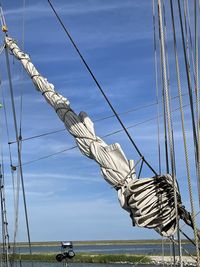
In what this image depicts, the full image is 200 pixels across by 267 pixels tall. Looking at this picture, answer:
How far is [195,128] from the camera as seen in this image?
7.92 meters

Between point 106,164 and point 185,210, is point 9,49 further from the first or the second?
point 185,210

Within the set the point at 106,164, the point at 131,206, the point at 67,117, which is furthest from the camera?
the point at 67,117

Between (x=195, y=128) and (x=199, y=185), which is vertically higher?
(x=195, y=128)

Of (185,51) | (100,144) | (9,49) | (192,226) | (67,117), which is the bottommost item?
(192,226)

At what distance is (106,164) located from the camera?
806 centimetres

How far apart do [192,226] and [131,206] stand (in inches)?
36.4

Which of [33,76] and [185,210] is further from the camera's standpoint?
A: [33,76]

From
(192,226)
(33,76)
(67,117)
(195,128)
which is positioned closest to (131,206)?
(192,226)

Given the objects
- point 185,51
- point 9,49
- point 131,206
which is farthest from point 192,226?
point 9,49

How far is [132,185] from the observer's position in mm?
7578

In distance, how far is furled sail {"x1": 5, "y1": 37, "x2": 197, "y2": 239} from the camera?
755 centimetres

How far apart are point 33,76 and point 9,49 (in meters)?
2.30

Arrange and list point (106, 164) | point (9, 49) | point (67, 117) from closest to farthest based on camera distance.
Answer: point (106, 164), point (67, 117), point (9, 49)

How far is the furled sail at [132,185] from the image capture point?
7551 millimetres
